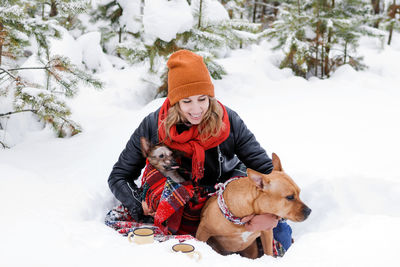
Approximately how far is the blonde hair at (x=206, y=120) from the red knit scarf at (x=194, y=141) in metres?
0.04

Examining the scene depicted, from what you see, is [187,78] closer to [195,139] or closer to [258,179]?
[195,139]

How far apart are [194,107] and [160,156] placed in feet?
1.79

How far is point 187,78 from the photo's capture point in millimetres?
2227

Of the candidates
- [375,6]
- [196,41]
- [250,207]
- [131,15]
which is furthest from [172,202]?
[375,6]

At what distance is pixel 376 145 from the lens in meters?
3.48

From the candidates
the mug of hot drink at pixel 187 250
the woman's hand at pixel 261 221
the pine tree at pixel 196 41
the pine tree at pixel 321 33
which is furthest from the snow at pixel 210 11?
the mug of hot drink at pixel 187 250

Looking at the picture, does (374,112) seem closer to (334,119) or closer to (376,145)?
(334,119)

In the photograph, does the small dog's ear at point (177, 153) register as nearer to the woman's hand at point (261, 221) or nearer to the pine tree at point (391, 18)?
the woman's hand at point (261, 221)

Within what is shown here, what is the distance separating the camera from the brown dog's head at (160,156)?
2.55 meters

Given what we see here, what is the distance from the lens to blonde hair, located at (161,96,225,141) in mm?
2375

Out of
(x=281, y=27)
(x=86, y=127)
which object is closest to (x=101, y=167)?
(x=86, y=127)

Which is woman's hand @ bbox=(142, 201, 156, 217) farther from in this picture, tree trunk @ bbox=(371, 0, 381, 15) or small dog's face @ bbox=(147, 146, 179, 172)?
tree trunk @ bbox=(371, 0, 381, 15)

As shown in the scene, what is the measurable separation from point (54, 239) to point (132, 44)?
392 cm

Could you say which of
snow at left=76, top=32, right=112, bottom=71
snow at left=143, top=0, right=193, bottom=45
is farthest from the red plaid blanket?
snow at left=76, top=32, right=112, bottom=71
